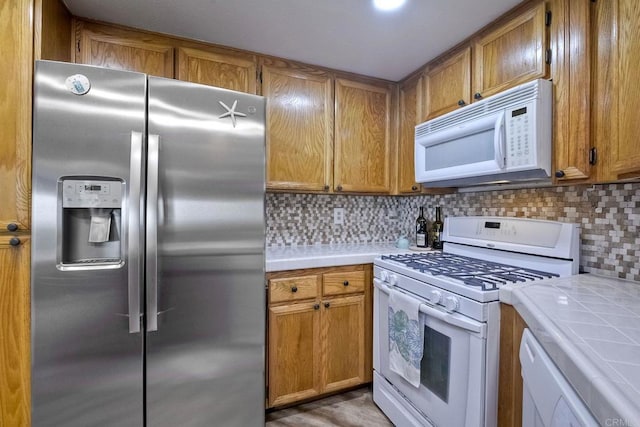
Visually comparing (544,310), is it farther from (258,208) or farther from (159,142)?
(159,142)

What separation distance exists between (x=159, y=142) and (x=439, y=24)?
1.57 metres

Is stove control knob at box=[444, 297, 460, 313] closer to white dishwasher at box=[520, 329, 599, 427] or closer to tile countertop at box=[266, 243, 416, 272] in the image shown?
white dishwasher at box=[520, 329, 599, 427]

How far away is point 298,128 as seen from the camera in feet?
6.73

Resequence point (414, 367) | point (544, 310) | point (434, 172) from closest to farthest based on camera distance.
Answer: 1. point (544, 310)
2. point (414, 367)
3. point (434, 172)

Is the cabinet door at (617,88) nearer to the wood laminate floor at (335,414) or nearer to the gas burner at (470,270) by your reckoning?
the gas burner at (470,270)


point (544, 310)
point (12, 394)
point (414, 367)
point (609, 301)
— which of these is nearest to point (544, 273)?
point (609, 301)

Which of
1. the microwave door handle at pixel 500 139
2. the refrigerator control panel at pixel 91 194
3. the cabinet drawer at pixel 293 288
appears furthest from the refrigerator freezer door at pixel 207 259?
the microwave door handle at pixel 500 139

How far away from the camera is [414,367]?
1.46 metres

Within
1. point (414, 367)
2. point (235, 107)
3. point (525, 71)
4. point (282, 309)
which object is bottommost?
point (414, 367)

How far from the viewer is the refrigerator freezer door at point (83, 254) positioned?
1.08 metres

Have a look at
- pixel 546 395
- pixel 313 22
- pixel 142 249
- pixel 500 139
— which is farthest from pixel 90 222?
pixel 500 139

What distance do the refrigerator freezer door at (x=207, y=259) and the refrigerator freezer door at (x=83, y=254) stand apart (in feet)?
0.30

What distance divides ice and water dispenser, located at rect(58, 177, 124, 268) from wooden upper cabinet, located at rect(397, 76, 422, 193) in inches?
71.4

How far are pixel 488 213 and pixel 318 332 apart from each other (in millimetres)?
1324
